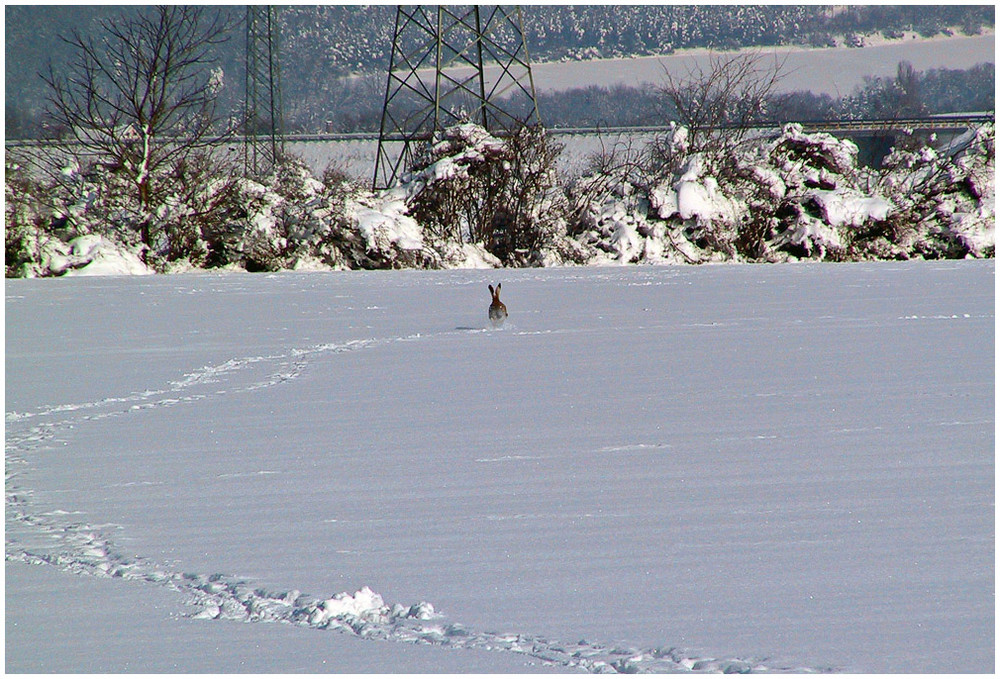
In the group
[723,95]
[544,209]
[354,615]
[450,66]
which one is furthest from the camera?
[723,95]

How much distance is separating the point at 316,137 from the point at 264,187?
67.4ft

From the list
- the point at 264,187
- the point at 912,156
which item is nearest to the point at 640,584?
the point at 264,187

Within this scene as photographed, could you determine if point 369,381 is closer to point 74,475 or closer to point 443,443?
point 443,443

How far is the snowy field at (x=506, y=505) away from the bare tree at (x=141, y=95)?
493 inches

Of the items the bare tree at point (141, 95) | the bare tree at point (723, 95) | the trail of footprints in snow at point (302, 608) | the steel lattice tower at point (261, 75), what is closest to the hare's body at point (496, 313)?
the trail of footprints in snow at point (302, 608)

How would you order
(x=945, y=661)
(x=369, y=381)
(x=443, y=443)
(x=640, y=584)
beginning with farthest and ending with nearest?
1. (x=369, y=381)
2. (x=443, y=443)
3. (x=640, y=584)
4. (x=945, y=661)

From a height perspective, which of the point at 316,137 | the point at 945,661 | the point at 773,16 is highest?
the point at 773,16

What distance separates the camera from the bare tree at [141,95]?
784 inches

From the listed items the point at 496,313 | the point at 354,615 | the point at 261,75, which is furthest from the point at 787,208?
the point at 354,615

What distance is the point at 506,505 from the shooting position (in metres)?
4.04

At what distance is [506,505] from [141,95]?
19.0m

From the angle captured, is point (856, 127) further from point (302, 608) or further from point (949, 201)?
point (302, 608)

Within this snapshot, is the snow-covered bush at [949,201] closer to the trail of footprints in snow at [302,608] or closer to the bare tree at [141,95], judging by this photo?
the bare tree at [141,95]

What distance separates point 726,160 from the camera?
22203 mm
